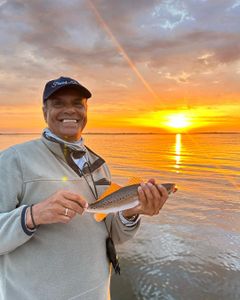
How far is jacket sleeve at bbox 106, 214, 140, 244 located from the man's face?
1.03 m

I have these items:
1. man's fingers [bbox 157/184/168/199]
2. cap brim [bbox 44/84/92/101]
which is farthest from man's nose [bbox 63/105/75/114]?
man's fingers [bbox 157/184/168/199]

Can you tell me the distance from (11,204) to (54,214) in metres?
0.44

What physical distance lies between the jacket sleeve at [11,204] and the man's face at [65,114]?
63cm

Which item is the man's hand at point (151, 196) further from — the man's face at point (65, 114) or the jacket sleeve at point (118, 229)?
the man's face at point (65, 114)

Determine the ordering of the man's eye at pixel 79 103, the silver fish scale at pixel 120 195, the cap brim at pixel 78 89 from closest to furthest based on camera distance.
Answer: the silver fish scale at pixel 120 195
the cap brim at pixel 78 89
the man's eye at pixel 79 103

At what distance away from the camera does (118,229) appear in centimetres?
321

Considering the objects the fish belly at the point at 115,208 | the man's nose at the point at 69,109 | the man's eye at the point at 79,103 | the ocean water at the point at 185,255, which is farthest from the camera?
the ocean water at the point at 185,255

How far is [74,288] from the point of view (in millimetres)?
2576

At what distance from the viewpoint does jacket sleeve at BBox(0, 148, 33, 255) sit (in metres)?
2.33

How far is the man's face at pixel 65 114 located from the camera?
3.09 metres

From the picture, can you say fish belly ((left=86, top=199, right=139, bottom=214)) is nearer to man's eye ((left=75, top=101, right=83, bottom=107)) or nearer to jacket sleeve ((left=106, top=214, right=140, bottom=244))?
jacket sleeve ((left=106, top=214, right=140, bottom=244))

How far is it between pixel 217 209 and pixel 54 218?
1066cm

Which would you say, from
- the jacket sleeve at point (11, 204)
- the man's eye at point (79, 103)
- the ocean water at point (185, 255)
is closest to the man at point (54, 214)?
the jacket sleeve at point (11, 204)

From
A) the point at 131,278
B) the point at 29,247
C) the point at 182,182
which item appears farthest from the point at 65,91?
the point at 182,182
